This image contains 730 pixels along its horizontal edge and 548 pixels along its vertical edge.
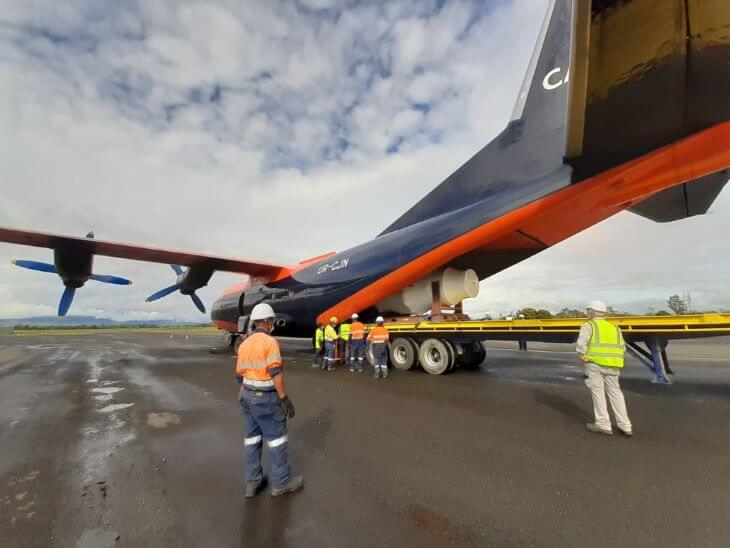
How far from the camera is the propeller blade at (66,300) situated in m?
13.7

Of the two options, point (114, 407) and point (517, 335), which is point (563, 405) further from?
point (114, 407)

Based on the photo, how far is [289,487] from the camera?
3178 millimetres

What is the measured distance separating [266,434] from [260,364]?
68cm

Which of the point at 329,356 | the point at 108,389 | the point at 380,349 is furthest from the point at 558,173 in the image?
the point at 108,389

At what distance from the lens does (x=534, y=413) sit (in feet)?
17.9

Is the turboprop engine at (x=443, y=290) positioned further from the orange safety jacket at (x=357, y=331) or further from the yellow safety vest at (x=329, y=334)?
the yellow safety vest at (x=329, y=334)

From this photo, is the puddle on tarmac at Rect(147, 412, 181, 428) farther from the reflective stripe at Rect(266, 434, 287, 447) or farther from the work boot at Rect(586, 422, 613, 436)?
the work boot at Rect(586, 422, 613, 436)

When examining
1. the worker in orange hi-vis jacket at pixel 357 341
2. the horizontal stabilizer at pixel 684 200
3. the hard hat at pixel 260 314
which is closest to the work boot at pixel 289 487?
the hard hat at pixel 260 314

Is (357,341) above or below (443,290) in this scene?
below

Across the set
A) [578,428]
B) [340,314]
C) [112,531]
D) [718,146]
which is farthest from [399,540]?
[340,314]

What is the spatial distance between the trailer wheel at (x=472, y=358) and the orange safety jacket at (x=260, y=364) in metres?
7.57

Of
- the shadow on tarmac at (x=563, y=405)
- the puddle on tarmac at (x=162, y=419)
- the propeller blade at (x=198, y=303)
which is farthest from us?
the propeller blade at (x=198, y=303)

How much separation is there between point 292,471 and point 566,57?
9.02 m

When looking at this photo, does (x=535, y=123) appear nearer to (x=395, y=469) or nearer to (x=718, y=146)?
(x=718, y=146)
